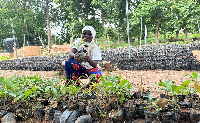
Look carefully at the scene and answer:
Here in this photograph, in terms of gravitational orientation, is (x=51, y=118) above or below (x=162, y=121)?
below

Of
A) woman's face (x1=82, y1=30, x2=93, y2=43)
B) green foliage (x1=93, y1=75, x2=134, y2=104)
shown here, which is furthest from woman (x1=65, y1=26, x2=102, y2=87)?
green foliage (x1=93, y1=75, x2=134, y2=104)

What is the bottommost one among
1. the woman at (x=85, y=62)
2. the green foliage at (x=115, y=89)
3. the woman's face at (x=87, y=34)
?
the green foliage at (x=115, y=89)

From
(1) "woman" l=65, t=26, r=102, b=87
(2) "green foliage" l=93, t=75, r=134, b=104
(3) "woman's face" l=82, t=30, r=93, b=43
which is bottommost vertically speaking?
(2) "green foliage" l=93, t=75, r=134, b=104

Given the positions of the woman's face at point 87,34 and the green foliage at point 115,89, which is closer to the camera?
the green foliage at point 115,89

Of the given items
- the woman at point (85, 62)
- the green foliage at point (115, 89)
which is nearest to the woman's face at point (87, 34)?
the woman at point (85, 62)

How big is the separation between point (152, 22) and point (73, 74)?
14.6 m

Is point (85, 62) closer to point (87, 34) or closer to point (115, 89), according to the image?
point (87, 34)

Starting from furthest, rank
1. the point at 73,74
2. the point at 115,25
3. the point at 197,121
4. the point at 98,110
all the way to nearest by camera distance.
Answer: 1. the point at 115,25
2. the point at 73,74
3. the point at 98,110
4. the point at 197,121

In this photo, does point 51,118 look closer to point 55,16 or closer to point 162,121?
point 162,121

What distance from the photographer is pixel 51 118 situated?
190 centimetres

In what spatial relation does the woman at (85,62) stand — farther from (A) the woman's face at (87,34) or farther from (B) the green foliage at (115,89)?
(B) the green foliage at (115,89)

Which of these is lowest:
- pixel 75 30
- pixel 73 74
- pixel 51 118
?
pixel 51 118

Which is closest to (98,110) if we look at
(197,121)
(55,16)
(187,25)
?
(197,121)

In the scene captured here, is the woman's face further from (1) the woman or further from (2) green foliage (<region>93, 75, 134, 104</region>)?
(2) green foliage (<region>93, 75, 134, 104</region>)
